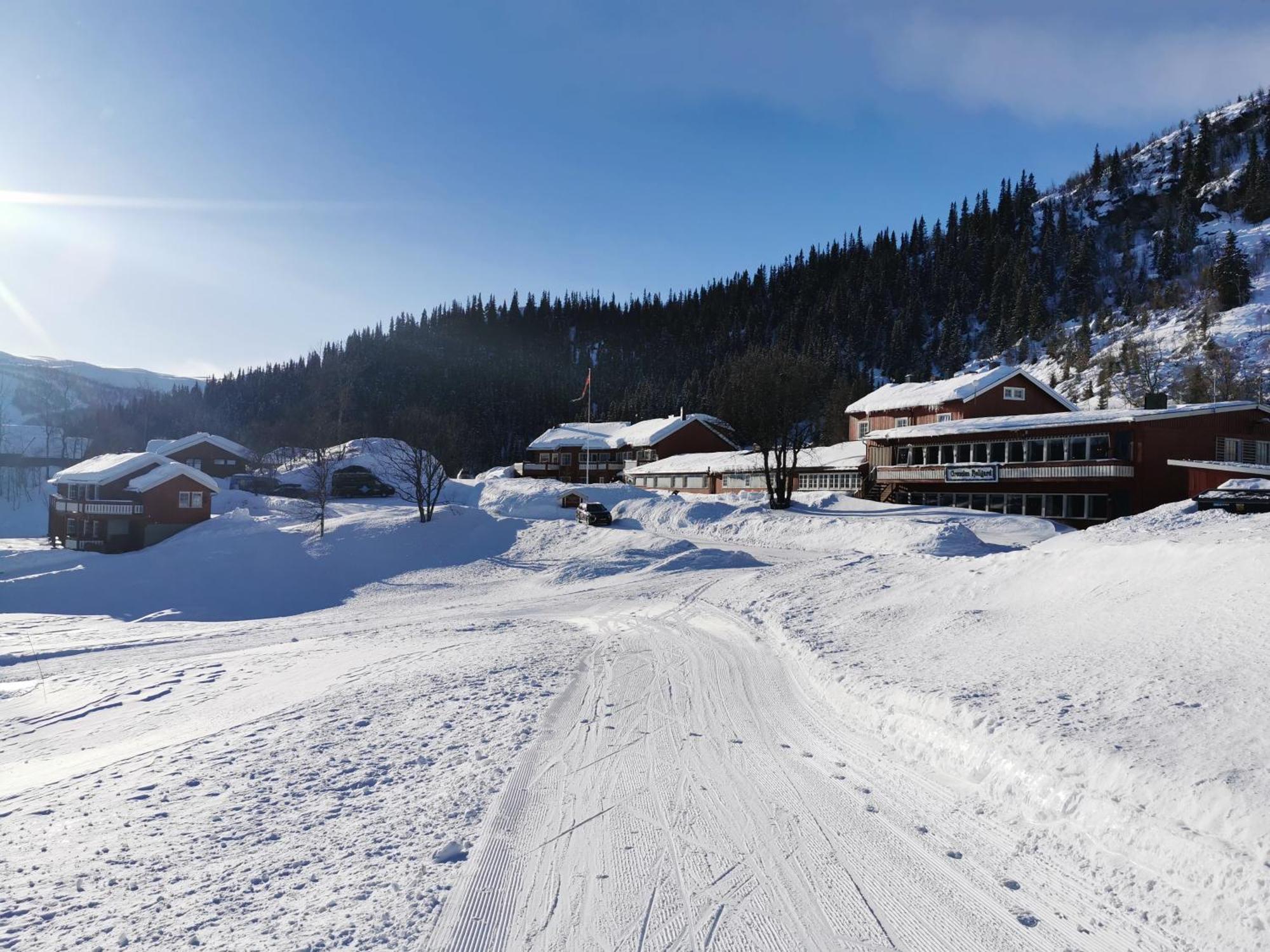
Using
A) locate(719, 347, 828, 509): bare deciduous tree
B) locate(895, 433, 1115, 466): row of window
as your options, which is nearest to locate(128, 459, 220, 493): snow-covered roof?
locate(719, 347, 828, 509): bare deciduous tree

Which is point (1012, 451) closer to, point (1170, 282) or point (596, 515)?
point (596, 515)

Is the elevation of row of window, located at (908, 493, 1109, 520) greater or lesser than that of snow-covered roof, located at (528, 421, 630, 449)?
lesser

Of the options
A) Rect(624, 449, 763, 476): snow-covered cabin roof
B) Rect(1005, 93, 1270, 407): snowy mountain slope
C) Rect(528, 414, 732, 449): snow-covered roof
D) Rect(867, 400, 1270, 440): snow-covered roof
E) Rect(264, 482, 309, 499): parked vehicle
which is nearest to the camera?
Rect(867, 400, 1270, 440): snow-covered roof

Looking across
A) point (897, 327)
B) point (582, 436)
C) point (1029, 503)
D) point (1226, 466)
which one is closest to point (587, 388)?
point (582, 436)

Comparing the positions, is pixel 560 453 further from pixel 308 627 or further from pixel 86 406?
pixel 86 406

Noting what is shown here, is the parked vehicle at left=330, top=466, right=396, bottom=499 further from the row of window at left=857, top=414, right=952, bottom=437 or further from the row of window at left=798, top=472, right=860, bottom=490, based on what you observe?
the row of window at left=857, top=414, right=952, bottom=437

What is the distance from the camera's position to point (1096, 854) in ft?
16.4

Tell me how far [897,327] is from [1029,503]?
84.4 metres

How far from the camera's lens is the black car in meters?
40.0

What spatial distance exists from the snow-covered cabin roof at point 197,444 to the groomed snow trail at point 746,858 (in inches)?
3195

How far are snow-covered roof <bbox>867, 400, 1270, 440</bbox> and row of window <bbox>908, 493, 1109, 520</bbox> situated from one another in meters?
3.52

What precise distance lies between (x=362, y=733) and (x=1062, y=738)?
746 cm

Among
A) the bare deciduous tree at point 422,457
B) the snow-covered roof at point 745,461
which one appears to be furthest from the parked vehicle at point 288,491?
the snow-covered roof at point 745,461

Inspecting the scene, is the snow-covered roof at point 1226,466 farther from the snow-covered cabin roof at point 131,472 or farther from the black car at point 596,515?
the snow-covered cabin roof at point 131,472
